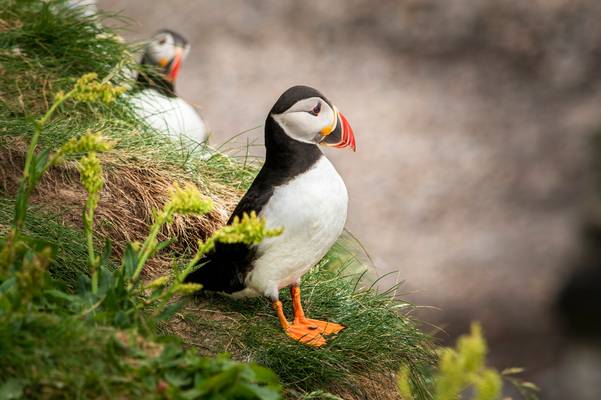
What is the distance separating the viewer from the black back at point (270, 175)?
2959mm

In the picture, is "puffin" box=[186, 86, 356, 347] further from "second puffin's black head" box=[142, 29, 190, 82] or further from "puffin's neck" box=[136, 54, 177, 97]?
"second puffin's black head" box=[142, 29, 190, 82]

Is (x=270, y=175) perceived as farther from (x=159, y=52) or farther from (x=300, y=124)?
(x=159, y=52)

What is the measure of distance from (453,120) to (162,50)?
5350mm

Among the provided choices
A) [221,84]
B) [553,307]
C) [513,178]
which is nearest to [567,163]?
[513,178]

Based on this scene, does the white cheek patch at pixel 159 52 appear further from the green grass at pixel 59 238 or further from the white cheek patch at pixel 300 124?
the white cheek patch at pixel 300 124

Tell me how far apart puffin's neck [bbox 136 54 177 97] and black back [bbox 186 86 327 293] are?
1965mm

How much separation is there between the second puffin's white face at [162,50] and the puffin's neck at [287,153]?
234 cm

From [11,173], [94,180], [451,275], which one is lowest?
[451,275]

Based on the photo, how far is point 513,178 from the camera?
31.3 feet

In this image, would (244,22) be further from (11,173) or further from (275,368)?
(275,368)

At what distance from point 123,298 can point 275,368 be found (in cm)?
67

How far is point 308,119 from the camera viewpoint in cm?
297

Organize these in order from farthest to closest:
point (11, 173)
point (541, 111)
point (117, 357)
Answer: point (541, 111) → point (11, 173) → point (117, 357)

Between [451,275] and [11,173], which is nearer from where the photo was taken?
[11,173]
